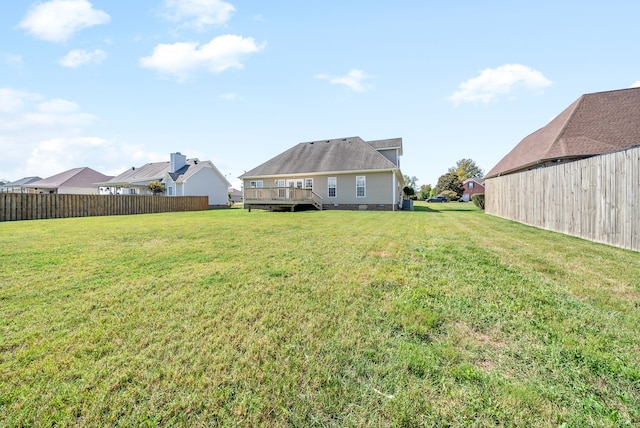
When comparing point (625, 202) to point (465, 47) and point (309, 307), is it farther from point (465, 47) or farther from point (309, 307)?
point (465, 47)

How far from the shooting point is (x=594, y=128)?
570 inches

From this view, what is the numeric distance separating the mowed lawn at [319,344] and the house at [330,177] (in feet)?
48.6

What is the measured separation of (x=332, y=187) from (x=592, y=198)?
1651 centimetres

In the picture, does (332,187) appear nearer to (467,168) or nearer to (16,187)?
(16,187)

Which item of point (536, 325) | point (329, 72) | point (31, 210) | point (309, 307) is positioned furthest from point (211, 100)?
point (536, 325)

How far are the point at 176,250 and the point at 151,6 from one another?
8618 mm

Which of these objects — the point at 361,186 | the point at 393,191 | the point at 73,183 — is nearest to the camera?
the point at 393,191

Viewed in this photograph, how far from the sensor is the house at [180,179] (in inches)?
1188

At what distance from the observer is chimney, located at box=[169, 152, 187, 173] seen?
32.3m

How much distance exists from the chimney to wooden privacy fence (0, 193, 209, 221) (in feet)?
35.9

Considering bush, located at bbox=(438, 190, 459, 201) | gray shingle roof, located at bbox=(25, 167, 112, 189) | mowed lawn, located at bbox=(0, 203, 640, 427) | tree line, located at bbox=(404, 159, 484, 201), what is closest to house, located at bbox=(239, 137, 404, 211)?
mowed lawn, located at bbox=(0, 203, 640, 427)

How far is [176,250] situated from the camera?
5688mm

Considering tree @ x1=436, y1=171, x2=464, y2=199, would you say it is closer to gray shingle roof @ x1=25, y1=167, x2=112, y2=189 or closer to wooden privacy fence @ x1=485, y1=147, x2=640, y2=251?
wooden privacy fence @ x1=485, y1=147, x2=640, y2=251

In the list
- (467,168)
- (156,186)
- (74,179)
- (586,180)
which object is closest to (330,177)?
(586,180)
